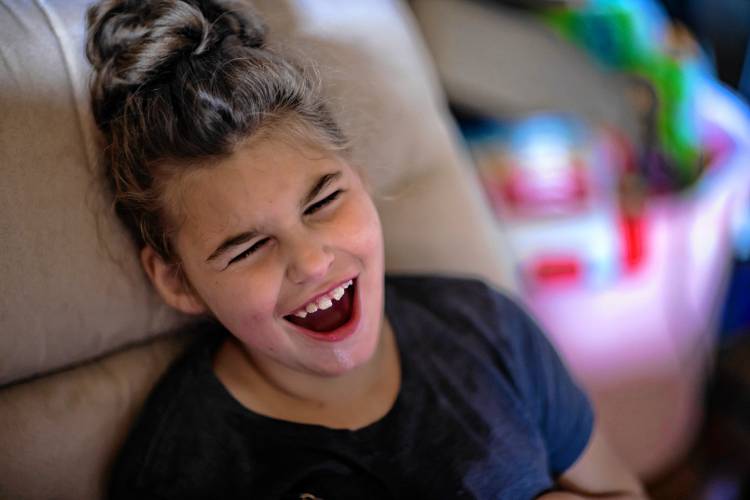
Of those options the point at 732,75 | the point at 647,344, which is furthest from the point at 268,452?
the point at 732,75

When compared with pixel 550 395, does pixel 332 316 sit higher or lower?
higher

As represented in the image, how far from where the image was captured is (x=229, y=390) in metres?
0.86

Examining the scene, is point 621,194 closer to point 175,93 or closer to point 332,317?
point 332,317

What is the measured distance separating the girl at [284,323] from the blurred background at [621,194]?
35 cm

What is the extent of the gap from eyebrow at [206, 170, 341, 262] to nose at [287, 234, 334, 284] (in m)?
0.04

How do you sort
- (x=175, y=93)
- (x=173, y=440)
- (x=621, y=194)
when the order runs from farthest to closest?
(x=621, y=194), (x=173, y=440), (x=175, y=93)

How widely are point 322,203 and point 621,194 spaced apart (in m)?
0.78

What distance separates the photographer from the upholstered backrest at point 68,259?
0.78 m

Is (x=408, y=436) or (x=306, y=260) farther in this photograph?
(x=408, y=436)

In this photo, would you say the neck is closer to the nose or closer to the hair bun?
the nose

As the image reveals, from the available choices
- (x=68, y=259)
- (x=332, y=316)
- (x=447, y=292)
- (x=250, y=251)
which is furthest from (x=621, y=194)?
(x=68, y=259)

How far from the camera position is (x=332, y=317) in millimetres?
864

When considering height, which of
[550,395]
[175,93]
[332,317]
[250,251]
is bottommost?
[550,395]

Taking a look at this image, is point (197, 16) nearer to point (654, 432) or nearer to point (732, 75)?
point (654, 432)
